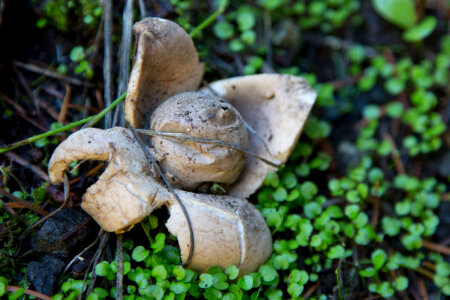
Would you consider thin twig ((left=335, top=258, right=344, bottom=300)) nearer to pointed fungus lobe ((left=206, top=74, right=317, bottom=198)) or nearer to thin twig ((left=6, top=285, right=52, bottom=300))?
pointed fungus lobe ((left=206, top=74, right=317, bottom=198))

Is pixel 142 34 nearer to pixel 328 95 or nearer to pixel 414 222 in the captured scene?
pixel 328 95

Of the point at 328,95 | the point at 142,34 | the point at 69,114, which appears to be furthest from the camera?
the point at 328,95

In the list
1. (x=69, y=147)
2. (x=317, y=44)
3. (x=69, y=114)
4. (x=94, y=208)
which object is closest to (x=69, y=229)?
(x=94, y=208)

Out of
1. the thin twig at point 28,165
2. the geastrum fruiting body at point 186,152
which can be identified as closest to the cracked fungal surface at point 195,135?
the geastrum fruiting body at point 186,152

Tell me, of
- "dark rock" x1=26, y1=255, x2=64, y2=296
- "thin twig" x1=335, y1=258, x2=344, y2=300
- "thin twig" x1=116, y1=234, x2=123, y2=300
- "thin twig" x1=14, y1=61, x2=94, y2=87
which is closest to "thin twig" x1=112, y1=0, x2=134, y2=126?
"thin twig" x1=14, y1=61, x2=94, y2=87

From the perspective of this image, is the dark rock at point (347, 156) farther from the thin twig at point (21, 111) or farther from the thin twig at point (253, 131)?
the thin twig at point (21, 111)

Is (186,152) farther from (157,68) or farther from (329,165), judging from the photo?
(329,165)
